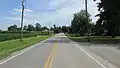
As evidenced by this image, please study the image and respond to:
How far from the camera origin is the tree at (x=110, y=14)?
58156mm

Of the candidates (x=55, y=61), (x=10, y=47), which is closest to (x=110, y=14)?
(x=10, y=47)

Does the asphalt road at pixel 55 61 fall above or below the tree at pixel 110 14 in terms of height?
below

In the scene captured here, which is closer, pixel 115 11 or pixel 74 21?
pixel 115 11

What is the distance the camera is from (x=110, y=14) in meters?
63.1

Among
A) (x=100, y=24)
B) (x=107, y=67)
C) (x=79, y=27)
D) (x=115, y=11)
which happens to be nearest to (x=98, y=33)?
(x=79, y=27)

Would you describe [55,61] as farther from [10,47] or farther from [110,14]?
[110,14]

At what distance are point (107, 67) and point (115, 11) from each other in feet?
Result: 154

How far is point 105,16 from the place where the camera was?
64.6 metres

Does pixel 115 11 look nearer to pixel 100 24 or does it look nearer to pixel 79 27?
pixel 100 24

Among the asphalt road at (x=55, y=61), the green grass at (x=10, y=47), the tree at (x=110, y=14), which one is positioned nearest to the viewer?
the asphalt road at (x=55, y=61)

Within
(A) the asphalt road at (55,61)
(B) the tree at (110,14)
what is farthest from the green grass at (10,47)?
(B) the tree at (110,14)

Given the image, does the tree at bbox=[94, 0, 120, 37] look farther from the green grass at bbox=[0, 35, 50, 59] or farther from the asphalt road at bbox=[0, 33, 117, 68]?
the asphalt road at bbox=[0, 33, 117, 68]

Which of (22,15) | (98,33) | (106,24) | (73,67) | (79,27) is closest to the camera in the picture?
(73,67)

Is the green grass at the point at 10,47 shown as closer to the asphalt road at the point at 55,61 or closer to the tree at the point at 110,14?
the asphalt road at the point at 55,61
